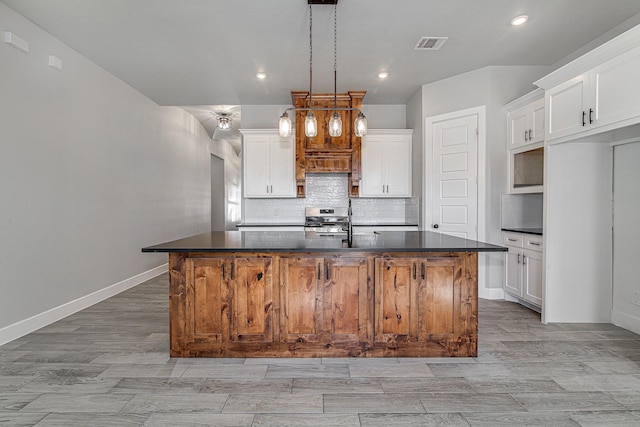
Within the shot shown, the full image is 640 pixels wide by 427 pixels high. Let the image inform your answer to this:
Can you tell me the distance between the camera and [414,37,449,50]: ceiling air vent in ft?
11.5

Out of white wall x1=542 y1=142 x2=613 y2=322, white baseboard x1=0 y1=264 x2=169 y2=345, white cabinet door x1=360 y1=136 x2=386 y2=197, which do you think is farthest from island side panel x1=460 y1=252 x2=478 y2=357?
white baseboard x1=0 y1=264 x2=169 y2=345

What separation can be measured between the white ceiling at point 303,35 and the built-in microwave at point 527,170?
1.10 m

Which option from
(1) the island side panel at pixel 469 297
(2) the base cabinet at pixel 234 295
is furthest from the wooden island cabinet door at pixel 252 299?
(1) the island side panel at pixel 469 297

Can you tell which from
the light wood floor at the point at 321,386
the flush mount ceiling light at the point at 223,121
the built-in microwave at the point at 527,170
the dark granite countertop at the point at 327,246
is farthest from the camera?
the flush mount ceiling light at the point at 223,121

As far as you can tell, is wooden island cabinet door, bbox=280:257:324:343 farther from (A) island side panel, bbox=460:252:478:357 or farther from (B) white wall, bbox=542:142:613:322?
(B) white wall, bbox=542:142:613:322

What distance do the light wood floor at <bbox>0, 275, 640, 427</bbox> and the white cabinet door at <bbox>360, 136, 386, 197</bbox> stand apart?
9.19 feet

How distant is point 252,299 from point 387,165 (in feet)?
11.2

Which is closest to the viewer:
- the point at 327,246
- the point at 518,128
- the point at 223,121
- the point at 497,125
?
the point at 327,246

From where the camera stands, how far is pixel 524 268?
3.83 meters

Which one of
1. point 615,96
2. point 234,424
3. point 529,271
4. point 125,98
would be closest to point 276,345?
point 234,424

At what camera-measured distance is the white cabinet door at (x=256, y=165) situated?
5.29 m

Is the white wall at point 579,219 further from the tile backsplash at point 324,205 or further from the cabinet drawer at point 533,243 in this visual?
the tile backsplash at point 324,205

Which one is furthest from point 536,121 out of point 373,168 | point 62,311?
point 62,311

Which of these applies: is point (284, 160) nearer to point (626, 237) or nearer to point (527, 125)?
point (527, 125)
